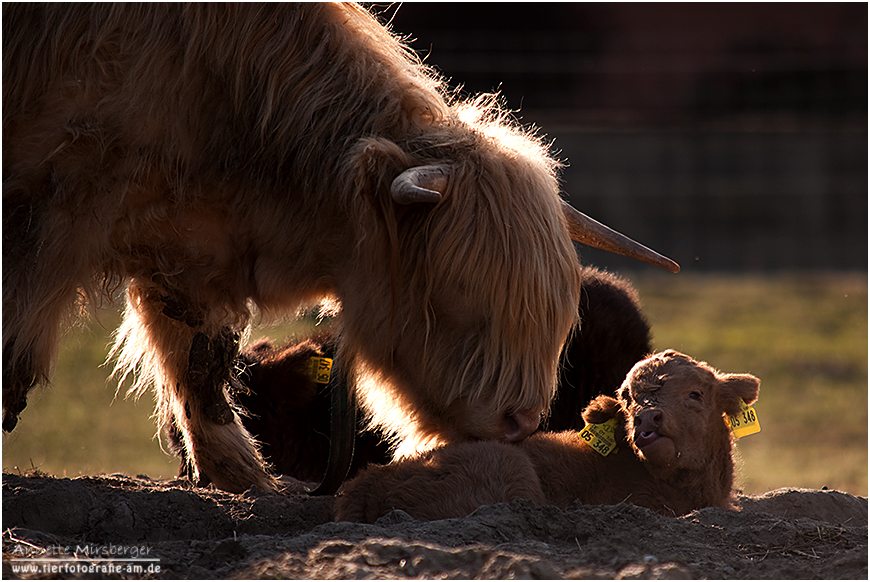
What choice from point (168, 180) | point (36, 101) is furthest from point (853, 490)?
point (36, 101)

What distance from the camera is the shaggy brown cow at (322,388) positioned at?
4.40 meters

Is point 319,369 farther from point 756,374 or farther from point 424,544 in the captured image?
point 756,374

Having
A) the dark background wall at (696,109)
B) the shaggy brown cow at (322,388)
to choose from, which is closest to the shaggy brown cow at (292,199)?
the shaggy brown cow at (322,388)

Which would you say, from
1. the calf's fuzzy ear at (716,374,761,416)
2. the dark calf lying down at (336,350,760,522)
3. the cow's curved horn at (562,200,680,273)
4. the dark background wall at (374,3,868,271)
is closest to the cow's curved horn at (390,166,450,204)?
the cow's curved horn at (562,200,680,273)

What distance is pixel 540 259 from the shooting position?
315cm

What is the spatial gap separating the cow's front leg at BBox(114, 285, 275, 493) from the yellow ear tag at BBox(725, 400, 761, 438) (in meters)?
2.01

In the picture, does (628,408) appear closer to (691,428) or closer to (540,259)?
(691,428)

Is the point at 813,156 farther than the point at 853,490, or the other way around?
the point at 813,156

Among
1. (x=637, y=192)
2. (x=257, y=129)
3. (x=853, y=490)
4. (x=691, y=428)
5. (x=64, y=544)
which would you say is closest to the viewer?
(x=64, y=544)

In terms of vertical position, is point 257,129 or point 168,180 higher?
point 257,129

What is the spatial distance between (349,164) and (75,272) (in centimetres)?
99

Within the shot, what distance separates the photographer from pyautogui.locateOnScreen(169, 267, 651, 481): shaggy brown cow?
4.40 meters

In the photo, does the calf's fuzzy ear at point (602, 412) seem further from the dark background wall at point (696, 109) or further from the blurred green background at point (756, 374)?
A: the dark background wall at point (696, 109)

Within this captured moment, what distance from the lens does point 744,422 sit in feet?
10.2
